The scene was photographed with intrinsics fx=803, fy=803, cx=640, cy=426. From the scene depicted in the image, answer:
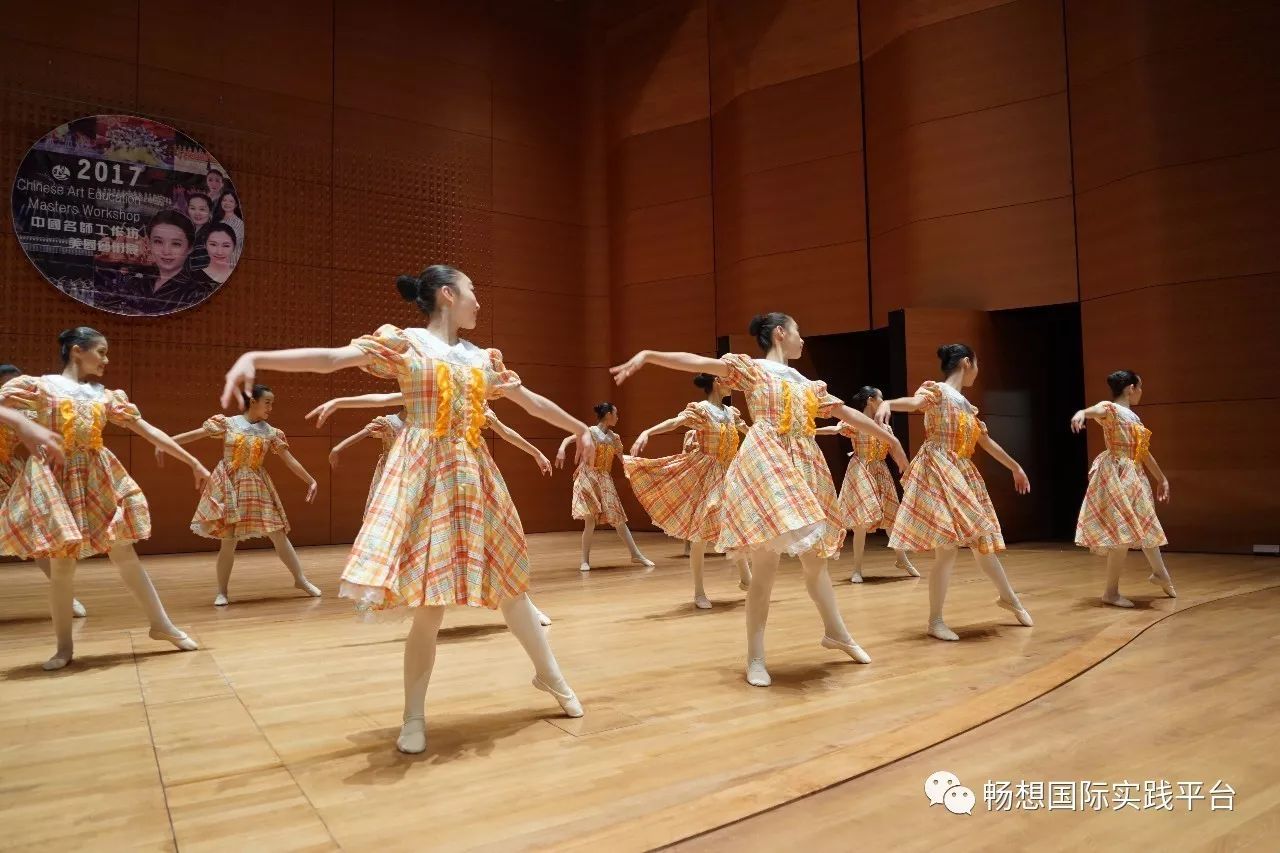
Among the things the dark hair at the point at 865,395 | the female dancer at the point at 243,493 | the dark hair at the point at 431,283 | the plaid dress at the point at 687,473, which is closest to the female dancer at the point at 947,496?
the plaid dress at the point at 687,473

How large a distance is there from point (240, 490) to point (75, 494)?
1.98 m

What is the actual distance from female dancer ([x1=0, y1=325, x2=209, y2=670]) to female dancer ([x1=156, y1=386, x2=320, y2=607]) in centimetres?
159

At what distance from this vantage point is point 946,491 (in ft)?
12.6

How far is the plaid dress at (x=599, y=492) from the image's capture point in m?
6.93

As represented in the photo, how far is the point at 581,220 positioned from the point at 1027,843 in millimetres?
10676

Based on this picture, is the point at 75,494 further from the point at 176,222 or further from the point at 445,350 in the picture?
the point at 176,222

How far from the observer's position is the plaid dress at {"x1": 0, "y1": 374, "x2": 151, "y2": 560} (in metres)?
3.33

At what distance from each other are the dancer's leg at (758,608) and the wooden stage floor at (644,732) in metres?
0.08

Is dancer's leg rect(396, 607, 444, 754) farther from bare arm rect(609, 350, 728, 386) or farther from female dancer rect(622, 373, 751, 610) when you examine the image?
female dancer rect(622, 373, 751, 610)

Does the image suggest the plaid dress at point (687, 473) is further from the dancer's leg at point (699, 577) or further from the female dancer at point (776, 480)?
the female dancer at point (776, 480)

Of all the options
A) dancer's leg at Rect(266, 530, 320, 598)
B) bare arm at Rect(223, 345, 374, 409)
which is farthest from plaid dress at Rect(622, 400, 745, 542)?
bare arm at Rect(223, 345, 374, 409)

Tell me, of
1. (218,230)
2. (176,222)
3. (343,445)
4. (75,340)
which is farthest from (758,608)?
(176,222)

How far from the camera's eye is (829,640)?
3334 mm

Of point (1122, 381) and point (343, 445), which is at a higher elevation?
point (1122, 381)
